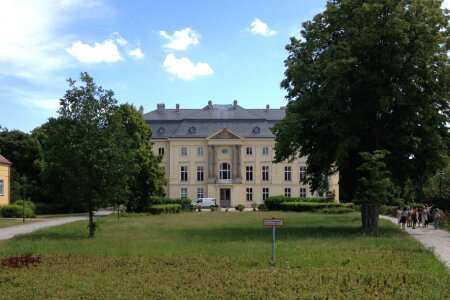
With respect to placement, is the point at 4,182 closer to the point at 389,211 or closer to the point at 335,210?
the point at 335,210

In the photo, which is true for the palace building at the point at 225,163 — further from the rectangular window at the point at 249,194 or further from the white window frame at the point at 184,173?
the rectangular window at the point at 249,194

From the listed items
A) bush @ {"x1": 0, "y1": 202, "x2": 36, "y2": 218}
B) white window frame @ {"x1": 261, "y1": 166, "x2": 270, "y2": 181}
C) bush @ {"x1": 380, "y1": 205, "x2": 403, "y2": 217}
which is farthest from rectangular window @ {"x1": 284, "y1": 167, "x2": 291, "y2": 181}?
bush @ {"x1": 0, "y1": 202, "x2": 36, "y2": 218}

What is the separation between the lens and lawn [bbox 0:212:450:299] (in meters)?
9.91

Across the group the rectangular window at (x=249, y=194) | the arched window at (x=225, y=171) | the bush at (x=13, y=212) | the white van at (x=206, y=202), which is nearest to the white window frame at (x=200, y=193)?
the arched window at (x=225, y=171)

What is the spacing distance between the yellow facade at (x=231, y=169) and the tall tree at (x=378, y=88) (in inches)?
1692

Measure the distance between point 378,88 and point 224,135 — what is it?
46.0 meters

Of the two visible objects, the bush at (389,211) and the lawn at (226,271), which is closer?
the lawn at (226,271)

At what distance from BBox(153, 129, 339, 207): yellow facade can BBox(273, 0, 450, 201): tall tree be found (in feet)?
141

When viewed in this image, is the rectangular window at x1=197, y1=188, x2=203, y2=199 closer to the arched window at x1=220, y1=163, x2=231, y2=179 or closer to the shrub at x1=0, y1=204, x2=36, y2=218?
the arched window at x1=220, y1=163, x2=231, y2=179

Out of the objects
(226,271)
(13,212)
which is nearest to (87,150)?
(226,271)

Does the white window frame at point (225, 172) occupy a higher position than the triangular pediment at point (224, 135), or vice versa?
the triangular pediment at point (224, 135)

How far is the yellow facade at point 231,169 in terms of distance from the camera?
69000 millimetres

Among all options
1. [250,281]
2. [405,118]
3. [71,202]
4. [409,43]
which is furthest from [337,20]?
[250,281]

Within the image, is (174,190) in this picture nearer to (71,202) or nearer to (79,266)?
(71,202)
